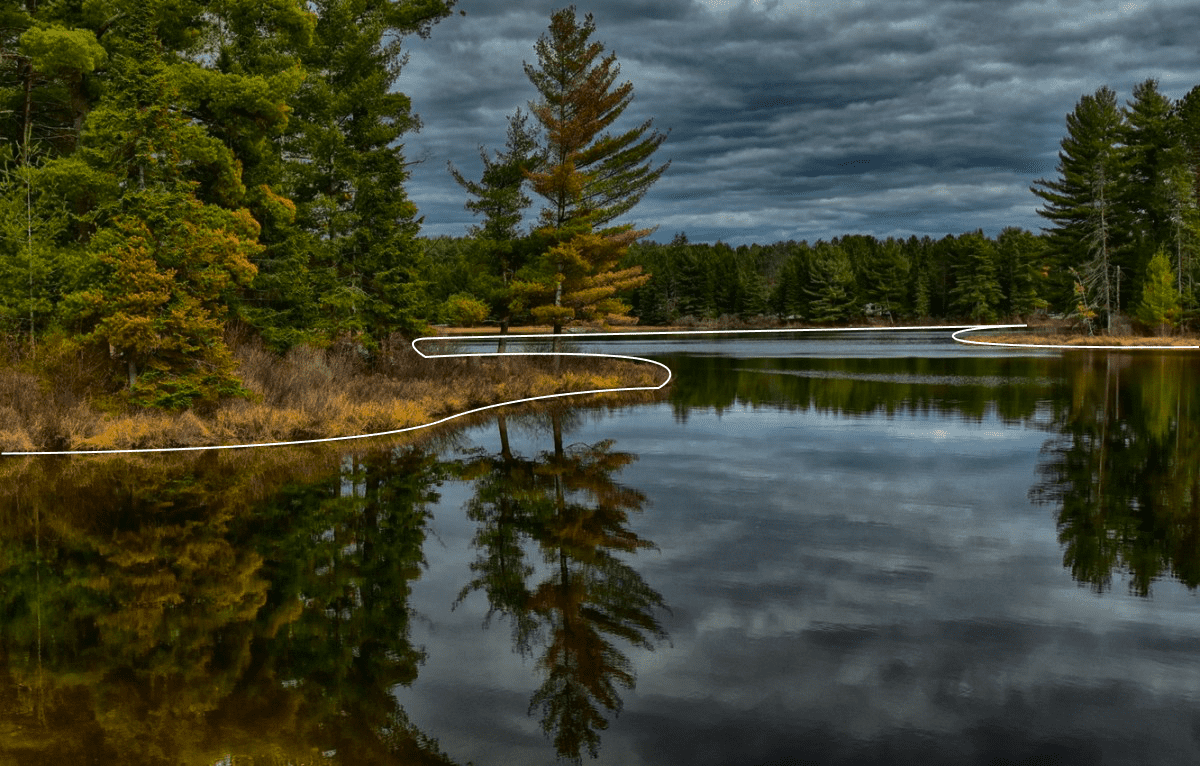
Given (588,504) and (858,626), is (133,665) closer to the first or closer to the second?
(858,626)

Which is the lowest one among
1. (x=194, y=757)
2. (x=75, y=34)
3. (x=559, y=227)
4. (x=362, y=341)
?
(x=194, y=757)

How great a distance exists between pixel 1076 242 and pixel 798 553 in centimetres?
8138

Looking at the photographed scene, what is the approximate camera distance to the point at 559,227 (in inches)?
1464

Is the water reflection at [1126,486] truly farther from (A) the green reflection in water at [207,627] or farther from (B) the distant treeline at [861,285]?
(B) the distant treeline at [861,285]

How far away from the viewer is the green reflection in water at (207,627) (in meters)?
5.51

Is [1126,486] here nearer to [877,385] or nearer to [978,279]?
[877,385]

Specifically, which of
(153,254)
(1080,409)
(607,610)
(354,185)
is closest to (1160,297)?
(1080,409)

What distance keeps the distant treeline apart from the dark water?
305 ft

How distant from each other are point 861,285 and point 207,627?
128513 mm

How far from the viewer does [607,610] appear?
7984 mm

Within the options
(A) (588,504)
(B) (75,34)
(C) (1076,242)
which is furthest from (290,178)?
(C) (1076,242)

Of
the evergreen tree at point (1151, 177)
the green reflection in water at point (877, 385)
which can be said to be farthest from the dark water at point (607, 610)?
the evergreen tree at point (1151, 177)

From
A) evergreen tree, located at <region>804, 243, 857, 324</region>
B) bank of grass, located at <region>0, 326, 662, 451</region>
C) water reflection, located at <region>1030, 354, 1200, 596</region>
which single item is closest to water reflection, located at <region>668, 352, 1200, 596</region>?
water reflection, located at <region>1030, 354, 1200, 596</region>

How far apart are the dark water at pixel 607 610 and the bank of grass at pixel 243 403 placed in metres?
2.11
